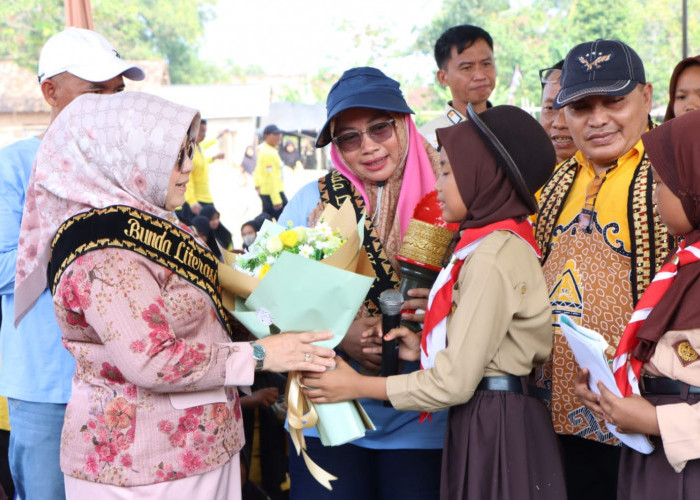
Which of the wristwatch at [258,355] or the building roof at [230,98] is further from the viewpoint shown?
the building roof at [230,98]

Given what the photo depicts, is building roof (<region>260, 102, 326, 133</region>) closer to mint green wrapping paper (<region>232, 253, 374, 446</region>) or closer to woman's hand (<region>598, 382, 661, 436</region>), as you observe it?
mint green wrapping paper (<region>232, 253, 374, 446</region>)

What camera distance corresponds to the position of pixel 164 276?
2070mm

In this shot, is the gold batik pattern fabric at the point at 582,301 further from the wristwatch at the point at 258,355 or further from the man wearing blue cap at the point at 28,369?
the man wearing blue cap at the point at 28,369

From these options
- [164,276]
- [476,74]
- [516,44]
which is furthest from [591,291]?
[516,44]

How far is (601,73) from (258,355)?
63.5 inches

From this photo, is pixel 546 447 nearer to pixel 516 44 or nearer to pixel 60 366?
pixel 60 366

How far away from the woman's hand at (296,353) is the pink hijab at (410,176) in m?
0.70

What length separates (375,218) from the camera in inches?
110

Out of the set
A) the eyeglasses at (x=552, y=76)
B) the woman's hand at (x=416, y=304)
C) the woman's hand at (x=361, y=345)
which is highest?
the eyeglasses at (x=552, y=76)

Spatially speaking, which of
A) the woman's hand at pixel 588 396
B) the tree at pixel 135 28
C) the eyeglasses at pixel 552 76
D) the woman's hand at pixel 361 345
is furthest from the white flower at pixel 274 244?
the tree at pixel 135 28

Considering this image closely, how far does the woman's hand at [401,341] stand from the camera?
232 cm

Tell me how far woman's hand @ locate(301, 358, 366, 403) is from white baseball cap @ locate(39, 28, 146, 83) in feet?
4.91

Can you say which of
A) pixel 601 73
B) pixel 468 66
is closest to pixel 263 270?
pixel 601 73

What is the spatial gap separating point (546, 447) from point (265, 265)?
1.01 meters
